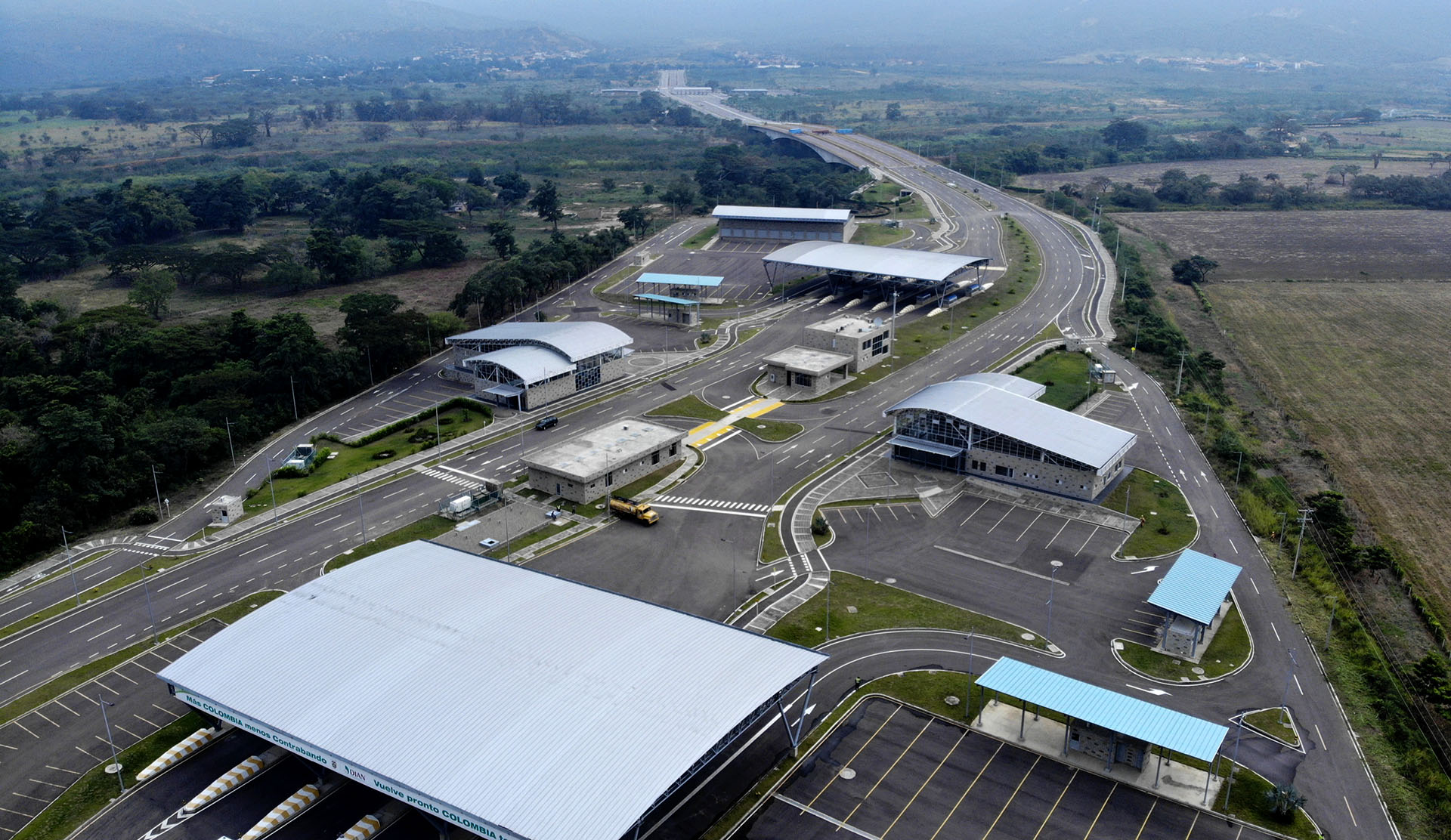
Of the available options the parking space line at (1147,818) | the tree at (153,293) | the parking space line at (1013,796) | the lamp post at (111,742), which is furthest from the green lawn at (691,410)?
the tree at (153,293)

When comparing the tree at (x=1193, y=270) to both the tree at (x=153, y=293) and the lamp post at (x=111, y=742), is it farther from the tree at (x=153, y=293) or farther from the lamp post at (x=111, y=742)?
the lamp post at (x=111, y=742)

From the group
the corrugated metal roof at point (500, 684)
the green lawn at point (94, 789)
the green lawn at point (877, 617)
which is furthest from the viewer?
the green lawn at point (877, 617)

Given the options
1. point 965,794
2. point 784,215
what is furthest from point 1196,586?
point 784,215

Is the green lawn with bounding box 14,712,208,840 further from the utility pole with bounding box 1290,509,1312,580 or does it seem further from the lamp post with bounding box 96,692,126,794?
the utility pole with bounding box 1290,509,1312,580

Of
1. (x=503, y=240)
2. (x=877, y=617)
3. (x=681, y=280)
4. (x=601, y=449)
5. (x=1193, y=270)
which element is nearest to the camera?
(x=877, y=617)

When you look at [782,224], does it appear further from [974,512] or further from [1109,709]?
[1109,709]
